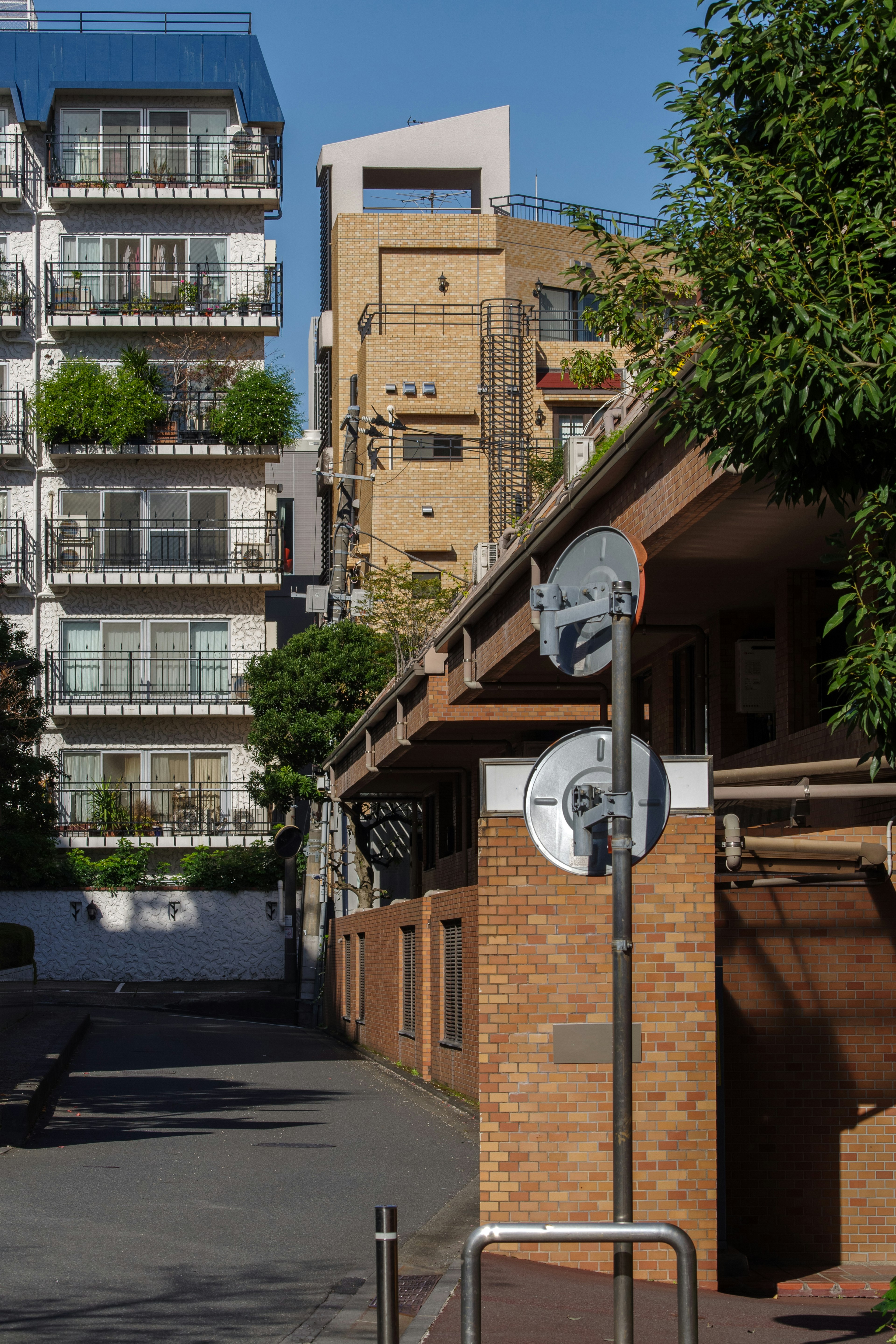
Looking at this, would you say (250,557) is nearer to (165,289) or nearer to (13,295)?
(165,289)

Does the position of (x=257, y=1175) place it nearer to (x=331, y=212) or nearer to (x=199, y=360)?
(x=199, y=360)

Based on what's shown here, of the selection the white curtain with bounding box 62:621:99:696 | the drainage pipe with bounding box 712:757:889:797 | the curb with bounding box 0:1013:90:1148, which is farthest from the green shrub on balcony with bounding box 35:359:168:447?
the drainage pipe with bounding box 712:757:889:797

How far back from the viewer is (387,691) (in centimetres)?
2248

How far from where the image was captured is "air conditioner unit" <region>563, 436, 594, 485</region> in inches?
575

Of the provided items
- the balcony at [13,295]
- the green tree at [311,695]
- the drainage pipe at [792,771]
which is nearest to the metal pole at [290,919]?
the green tree at [311,695]

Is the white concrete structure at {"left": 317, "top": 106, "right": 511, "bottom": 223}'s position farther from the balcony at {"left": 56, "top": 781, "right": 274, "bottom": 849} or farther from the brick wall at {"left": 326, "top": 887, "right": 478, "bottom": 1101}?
the brick wall at {"left": 326, "top": 887, "right": 478, "bottom": 1101}

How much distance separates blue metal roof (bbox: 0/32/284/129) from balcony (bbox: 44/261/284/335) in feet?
17.4

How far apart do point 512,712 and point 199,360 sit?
108ft

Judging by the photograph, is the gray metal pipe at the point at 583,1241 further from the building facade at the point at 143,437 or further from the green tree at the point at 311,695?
the building facade at the point at 143,437

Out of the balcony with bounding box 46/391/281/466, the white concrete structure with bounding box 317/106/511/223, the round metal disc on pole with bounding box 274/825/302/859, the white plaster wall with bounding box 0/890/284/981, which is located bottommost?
the white plaster wall with bounding box 0/890/284/981

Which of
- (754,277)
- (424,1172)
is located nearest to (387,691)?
(424,1172)

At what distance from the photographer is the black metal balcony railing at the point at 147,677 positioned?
4881 centimetres

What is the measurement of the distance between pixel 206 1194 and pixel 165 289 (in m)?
42.9

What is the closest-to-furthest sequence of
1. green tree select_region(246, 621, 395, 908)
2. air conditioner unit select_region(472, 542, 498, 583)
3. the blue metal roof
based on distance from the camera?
air conditioner unit select_region(472, 542, 498, 583) < green tree select_region(246, 621, 395, 908) < the blue metal roof
